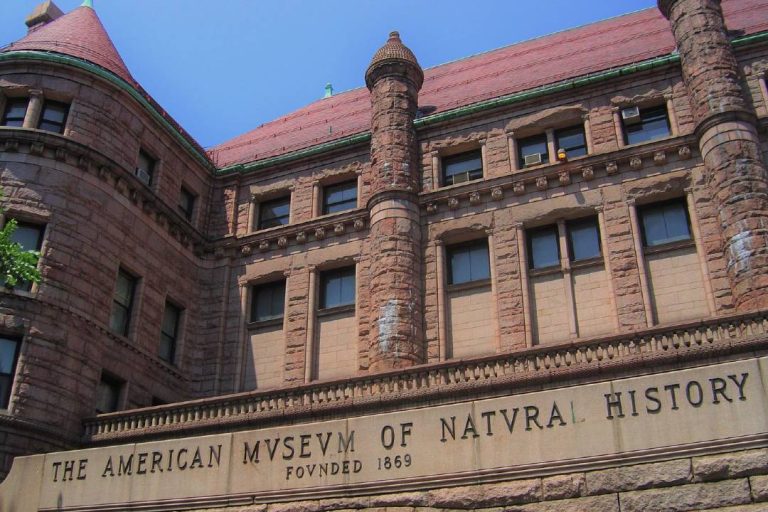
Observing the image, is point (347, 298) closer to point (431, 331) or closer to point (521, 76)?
point (431, 331)

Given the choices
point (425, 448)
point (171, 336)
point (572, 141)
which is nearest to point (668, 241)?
point (572, 141)

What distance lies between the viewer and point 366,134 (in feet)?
89.7

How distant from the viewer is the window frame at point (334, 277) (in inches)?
985

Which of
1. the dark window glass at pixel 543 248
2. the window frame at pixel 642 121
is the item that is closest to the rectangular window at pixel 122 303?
the dark window glass at pixel 543 248

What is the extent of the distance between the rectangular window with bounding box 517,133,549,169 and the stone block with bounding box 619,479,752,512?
1622 cm

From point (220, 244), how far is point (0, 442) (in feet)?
34.6

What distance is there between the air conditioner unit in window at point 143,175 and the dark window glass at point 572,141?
40.9 ft

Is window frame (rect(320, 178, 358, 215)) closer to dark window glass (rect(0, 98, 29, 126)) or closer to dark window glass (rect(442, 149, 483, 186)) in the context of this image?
dark window glass (rect(442, 149, 483, 186))

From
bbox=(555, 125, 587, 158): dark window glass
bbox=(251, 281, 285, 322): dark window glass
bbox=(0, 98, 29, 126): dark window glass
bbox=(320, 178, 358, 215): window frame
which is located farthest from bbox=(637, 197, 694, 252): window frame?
bbox=(0, 98, 29, 126): dark window glass

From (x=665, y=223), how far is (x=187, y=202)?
15351 millimetres

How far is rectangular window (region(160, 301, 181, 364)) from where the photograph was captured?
81.5 feet

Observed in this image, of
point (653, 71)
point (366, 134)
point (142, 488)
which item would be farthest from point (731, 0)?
point (142, 488)

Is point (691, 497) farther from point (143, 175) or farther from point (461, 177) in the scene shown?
point (143, 175)

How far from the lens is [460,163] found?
26.3 m
